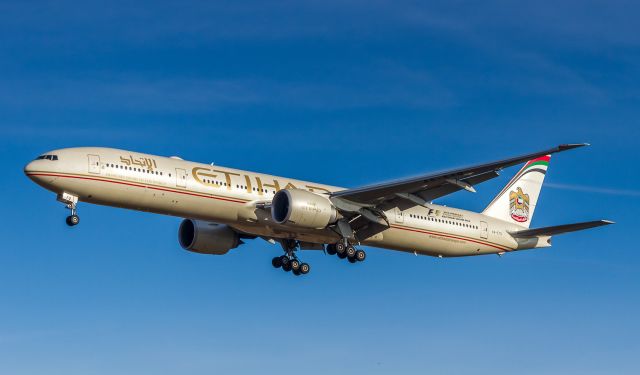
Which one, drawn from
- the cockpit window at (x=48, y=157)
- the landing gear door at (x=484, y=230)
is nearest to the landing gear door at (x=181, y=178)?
the cockpit window at (x=48, y=157)

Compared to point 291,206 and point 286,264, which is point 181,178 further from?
point 286,264

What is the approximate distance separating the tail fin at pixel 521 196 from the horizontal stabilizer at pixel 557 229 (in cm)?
234

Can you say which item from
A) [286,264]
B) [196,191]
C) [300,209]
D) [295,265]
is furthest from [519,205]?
[196,191]

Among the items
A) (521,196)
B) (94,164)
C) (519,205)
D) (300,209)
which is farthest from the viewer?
(521,196)

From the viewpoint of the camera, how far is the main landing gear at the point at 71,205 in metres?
49.5

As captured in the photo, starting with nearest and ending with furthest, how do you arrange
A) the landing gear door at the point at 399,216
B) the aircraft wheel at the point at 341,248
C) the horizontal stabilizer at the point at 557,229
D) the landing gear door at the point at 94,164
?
the landing gear door at the point at 94,164
the horizontal stabilizer at the point at 557,229
the aircraft wheel at the point at 341,248
the landing gear door at the point at 399,216

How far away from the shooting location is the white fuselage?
49.7 meters

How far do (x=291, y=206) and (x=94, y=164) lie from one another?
958 centimetres

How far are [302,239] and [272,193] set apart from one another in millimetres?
4089

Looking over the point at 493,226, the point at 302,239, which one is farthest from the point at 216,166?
the point at 493,226

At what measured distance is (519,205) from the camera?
65938 mm

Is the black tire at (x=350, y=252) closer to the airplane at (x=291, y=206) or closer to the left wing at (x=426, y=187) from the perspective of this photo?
the airplane at (x=291, y=206)

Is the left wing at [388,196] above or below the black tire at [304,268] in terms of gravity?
above

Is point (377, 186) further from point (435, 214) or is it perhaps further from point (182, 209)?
point (182, 209)
